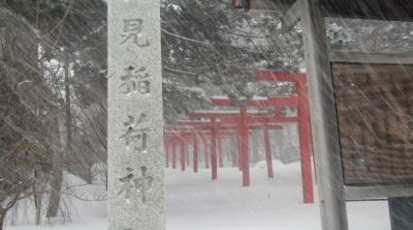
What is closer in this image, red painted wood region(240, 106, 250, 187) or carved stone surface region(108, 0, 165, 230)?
carved stone surface region(108, 0, 165, 230)

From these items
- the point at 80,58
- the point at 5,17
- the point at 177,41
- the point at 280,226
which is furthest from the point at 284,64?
the point at 5,17

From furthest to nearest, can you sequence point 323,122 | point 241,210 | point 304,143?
point 304,143 < point 241,210 < point 323,122

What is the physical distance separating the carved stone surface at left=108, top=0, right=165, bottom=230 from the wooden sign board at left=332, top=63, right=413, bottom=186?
4.67 ft

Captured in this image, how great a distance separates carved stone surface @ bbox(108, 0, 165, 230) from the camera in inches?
134

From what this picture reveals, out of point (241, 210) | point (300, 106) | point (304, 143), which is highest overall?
point (300, 106)

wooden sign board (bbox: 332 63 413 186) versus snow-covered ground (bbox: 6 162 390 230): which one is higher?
wooden sign board (bbox: 332 63 413 186)

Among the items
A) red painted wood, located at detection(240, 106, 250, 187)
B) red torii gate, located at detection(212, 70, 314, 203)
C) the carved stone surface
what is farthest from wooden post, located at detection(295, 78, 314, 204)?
the carved stone surface

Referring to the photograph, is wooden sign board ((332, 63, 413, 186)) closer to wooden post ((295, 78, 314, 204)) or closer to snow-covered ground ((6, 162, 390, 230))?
snow-covered ground ((6, 162, 390, 230))

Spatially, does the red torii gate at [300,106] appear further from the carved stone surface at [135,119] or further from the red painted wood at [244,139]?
the carved stone surface at [135,119]

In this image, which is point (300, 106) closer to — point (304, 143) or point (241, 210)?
point (304, 143)

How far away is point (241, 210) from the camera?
11.4 m

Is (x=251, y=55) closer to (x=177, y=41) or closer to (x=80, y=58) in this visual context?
(x=177, y=41)

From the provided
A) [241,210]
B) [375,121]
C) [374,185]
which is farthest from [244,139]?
[374,185]

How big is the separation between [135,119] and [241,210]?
8328mm
